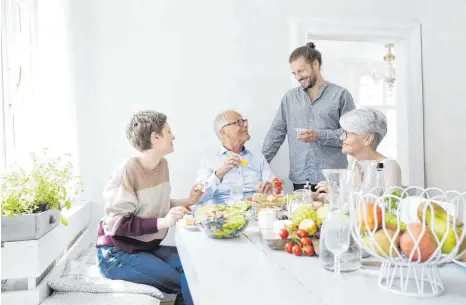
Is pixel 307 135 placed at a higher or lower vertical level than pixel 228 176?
higher

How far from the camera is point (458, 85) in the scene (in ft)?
12.1

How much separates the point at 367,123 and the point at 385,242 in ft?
4.83

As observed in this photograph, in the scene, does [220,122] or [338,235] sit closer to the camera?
[338,235]

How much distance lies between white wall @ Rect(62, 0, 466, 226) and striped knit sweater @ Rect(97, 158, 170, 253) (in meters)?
0.99

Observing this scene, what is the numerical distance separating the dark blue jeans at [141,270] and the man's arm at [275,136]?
1.33 meters

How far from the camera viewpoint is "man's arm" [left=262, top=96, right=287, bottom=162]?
3.20 meters

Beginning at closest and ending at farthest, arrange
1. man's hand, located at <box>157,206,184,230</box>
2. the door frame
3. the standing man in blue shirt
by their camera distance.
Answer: man's hand, located at <box>157,206,184,230</box> < the standing man in blue shirt < the door frame

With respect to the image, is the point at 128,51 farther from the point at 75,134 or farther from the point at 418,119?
the point at 418,119

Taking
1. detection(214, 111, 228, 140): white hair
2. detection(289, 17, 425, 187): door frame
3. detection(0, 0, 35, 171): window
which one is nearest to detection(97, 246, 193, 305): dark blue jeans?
detection(0, 0, 35, 171): window

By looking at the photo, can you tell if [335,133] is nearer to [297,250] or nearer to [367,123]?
[367,123]

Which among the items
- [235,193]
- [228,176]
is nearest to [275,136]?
[228,176]

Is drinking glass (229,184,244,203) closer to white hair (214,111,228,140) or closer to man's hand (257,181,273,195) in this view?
man's hand (257,181,273,195)

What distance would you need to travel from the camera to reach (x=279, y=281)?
46.8 inches

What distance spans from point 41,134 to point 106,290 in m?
1.50
